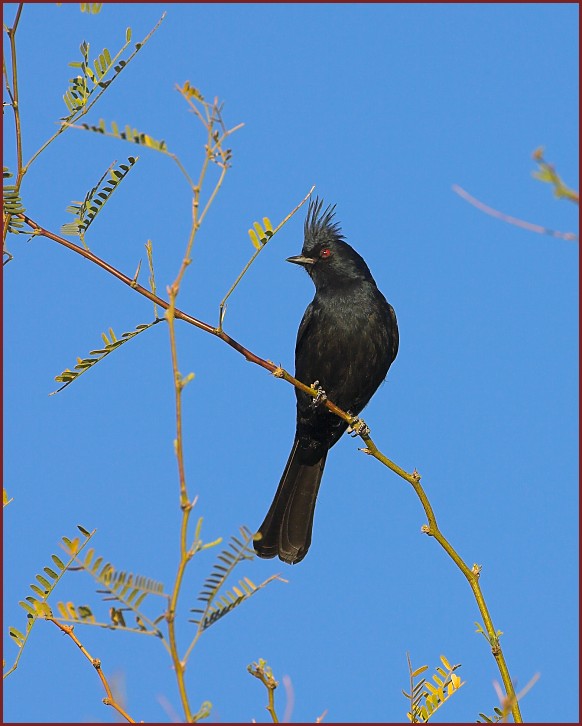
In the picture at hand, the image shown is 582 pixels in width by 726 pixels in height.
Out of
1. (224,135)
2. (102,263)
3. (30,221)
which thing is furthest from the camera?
(102,263)

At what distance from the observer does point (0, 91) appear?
9.19ft

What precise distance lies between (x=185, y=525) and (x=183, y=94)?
1.03 metres

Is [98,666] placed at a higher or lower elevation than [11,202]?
lower

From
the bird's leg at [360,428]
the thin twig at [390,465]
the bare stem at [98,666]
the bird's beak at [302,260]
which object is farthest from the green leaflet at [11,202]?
the bird's beak at [302,260]

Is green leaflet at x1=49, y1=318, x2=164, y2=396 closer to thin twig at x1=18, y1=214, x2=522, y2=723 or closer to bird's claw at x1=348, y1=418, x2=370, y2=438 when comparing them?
thin twig at x1=18, y1=214, x2=522, y2=723

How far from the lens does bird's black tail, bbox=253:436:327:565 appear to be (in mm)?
6074

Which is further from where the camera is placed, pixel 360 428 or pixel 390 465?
pixel 360 428

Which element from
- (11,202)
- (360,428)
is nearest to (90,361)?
(11,202)

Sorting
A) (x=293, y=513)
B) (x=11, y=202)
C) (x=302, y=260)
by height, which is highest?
(x=302, y=260)

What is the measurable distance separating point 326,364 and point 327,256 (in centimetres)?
96

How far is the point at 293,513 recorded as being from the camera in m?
6.34

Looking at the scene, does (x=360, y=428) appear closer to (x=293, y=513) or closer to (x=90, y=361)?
(x=293, y=513)

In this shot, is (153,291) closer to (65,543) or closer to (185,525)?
(65,543)

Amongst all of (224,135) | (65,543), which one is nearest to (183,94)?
(224,135)
